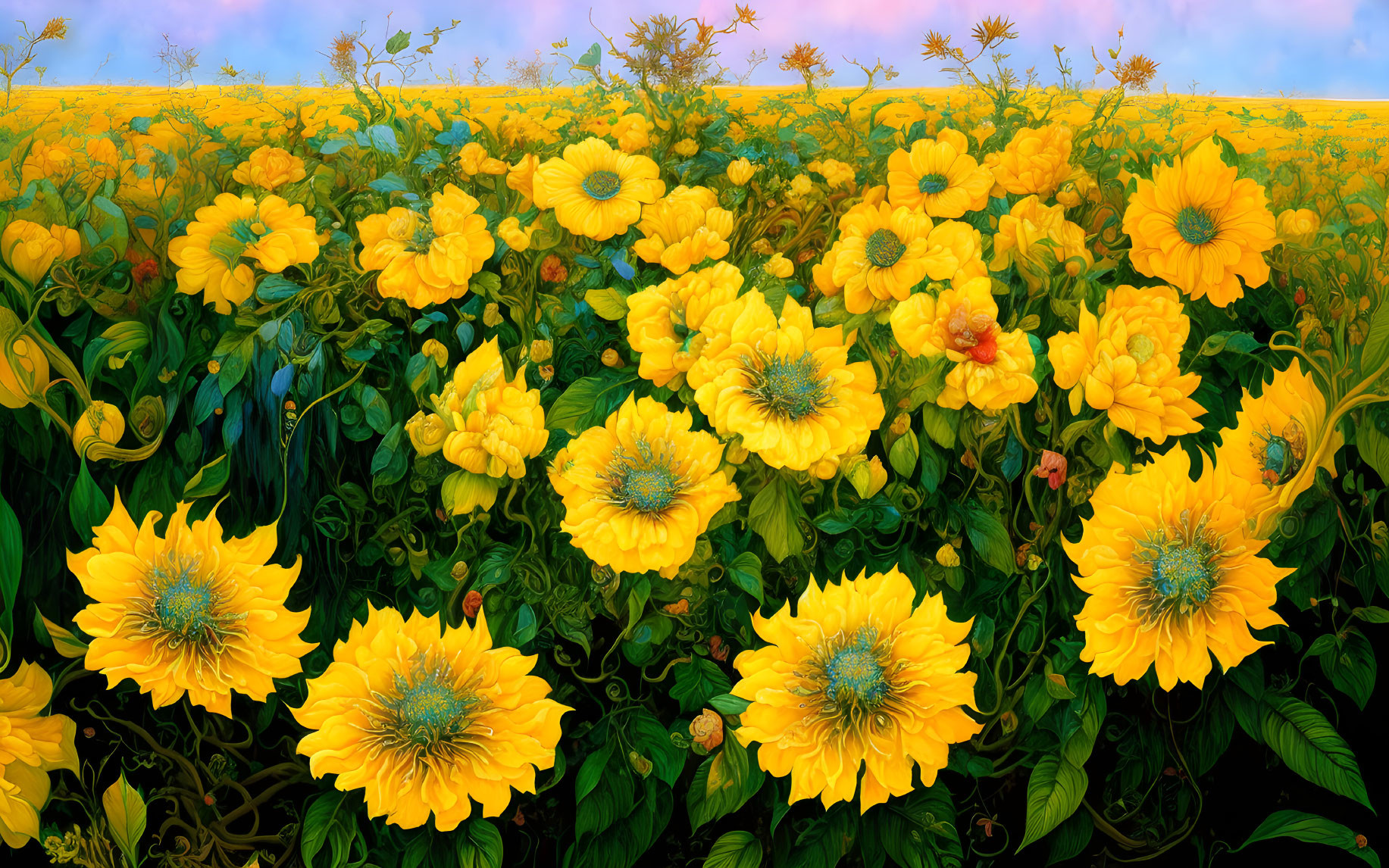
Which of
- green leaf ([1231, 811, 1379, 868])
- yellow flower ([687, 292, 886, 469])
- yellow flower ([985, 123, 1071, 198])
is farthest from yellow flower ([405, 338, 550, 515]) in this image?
green leaf ([1231, 811, 1379, 868])

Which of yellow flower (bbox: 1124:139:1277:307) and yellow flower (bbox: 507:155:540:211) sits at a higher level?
yellow flower (bbox: 507:155:540:211)

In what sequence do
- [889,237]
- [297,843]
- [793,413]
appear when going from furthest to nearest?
1. [297,843]
2. [889,237]
3. [793,413]

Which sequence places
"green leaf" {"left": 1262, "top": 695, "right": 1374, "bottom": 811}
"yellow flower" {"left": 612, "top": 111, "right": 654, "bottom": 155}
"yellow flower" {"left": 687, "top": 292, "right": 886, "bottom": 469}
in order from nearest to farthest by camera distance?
"yellow flower" {"left": 687, "top": 292, "right": 886, "bottom": 469}, "green leaf" {"left": 1262, "top": 695, "right": 1374, "bottom": 811}, "yellow flower" {"left": 612, "top": 111, "right": 654, "bottom": 155}

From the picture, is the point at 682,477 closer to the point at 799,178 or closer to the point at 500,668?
the point at 500,668

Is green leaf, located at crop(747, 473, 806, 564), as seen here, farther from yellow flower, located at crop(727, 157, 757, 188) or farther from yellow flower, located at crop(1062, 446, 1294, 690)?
yellow flower, located at crop(727, 157, 757, 188)

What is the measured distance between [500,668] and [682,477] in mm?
382

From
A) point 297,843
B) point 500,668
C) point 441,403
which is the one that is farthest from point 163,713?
point 441,403

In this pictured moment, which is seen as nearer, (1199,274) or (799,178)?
(1199,274)

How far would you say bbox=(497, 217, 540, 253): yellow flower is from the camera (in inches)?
52.1

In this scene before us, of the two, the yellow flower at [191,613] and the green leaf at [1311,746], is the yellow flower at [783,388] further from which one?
the green leaf at [1311,746]

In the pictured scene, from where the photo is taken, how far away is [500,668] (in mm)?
1269

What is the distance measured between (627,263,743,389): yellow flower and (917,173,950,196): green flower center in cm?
38

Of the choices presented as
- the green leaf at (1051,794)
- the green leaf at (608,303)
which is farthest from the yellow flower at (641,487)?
the green leaf at (1051,794)

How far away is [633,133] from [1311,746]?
57.9 inches
